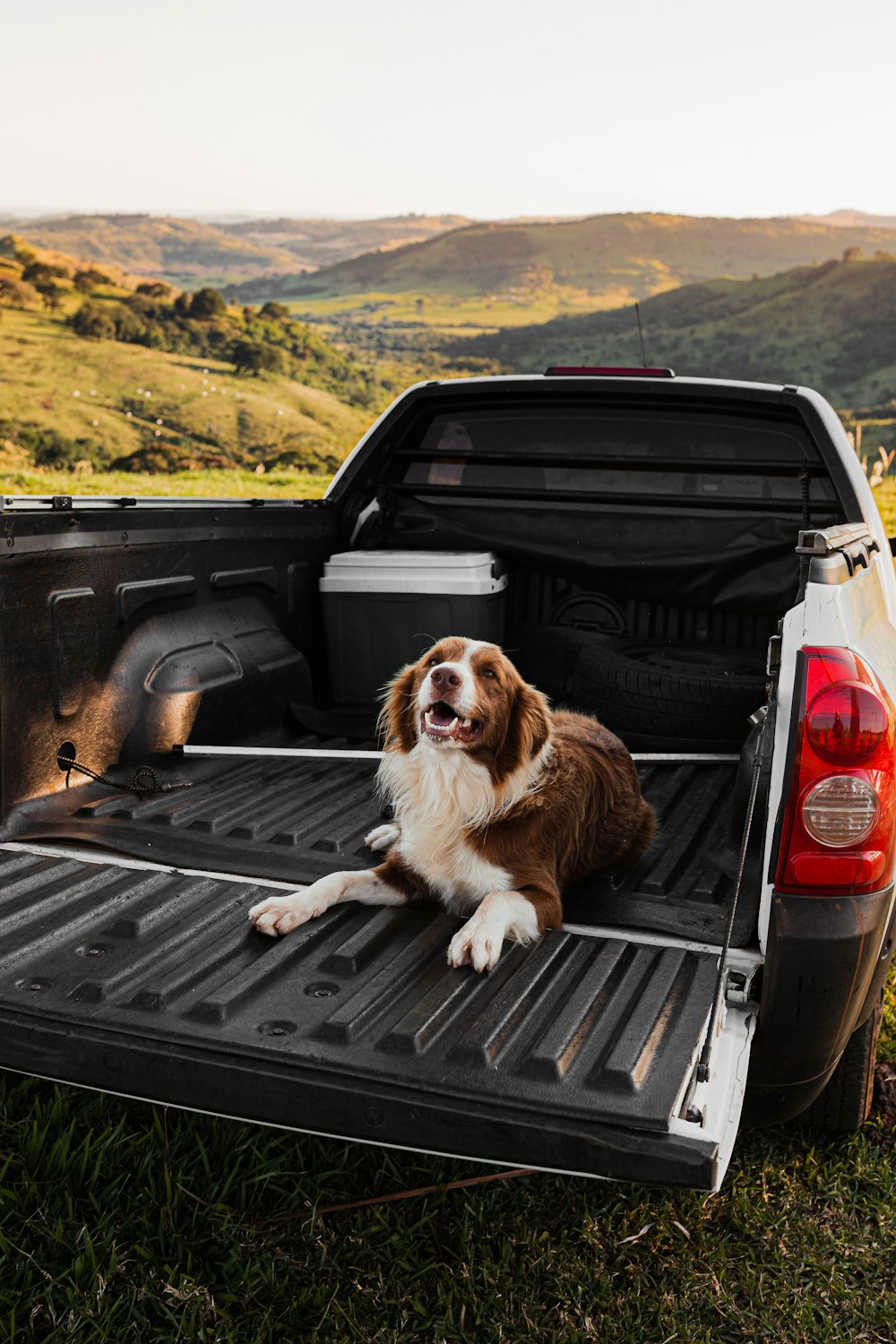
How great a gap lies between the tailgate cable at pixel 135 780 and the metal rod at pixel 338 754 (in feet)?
0.73

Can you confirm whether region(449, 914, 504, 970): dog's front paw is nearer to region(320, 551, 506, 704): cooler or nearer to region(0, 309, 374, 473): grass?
region(320, 551, 506, 704): cooler

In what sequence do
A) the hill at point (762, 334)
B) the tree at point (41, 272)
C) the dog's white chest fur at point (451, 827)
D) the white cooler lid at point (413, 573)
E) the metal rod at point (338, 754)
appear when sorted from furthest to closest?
the hill at point (762, 334), the tree at point (41, 272), the white cooler lid at point (413, 573), the metal rod at point (338, 754), the dog's white chest fur at point (451, 827)

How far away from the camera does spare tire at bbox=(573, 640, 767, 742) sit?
14.6 ft

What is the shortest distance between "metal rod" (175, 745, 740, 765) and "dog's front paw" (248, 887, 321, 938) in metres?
1.24

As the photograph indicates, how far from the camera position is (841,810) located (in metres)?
2.43

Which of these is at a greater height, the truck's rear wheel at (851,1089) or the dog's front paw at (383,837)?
the dog's front paw at (383,837)

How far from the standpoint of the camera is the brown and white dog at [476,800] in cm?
310

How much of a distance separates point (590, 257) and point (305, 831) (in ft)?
133

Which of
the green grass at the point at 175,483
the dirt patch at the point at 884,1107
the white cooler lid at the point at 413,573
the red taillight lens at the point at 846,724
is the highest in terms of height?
the red taillight lens at the point at 846,724

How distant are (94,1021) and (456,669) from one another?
4.15ft

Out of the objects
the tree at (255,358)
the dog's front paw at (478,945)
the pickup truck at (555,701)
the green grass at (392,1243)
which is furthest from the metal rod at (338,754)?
the tree at (255,358)

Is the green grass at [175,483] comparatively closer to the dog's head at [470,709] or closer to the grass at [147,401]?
the grass at [147,401]

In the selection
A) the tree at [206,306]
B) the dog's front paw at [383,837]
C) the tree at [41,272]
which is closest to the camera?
the dog's front paw at [383,837]

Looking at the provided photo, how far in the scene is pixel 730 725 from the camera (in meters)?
4.49
